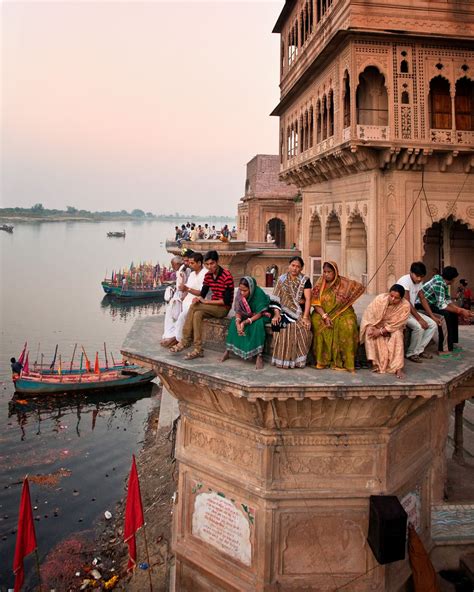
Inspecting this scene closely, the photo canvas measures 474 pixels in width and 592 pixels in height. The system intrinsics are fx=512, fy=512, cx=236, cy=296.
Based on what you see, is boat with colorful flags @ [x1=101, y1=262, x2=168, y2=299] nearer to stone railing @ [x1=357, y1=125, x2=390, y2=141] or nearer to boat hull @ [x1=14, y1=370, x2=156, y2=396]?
boat hull @ [x1=14, y1=370, x2=156, y2=396]

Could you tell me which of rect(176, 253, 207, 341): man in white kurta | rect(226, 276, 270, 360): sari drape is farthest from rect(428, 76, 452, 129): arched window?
rect(226, 276, 270, 360): sari drape

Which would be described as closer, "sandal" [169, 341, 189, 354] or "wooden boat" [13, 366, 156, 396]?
"sandal" [169, 341, 189, 354]

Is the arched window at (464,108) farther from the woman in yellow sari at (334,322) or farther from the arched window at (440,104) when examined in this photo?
the woman in yellow sari at (334,322)

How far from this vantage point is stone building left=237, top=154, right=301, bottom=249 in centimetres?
3712

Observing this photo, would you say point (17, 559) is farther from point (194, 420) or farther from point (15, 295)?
point (15, 295)

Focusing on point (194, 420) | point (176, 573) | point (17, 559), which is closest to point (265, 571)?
point (176, 573)

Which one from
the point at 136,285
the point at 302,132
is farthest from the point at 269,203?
the point at 136,285

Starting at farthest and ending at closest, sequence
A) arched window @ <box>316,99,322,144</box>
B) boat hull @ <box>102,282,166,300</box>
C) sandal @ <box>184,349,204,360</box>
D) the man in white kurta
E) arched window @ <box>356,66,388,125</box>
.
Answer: boat hull @ <box>102,282,166,300</box> → arched window @ <box>316,99,322,144</box> → arched window @ <box>356,66,388,125</box> → the man in white kurta → sandal @ <box>184,349,204,360</box>

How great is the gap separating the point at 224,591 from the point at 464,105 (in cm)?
1349

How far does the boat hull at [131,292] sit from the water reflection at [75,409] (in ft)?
92.7

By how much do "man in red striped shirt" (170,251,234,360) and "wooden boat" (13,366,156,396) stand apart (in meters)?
17.5

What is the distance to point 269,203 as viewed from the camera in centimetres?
3725

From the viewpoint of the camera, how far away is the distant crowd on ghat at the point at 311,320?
5.96 meters

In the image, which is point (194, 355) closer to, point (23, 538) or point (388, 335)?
point (388, 335)
